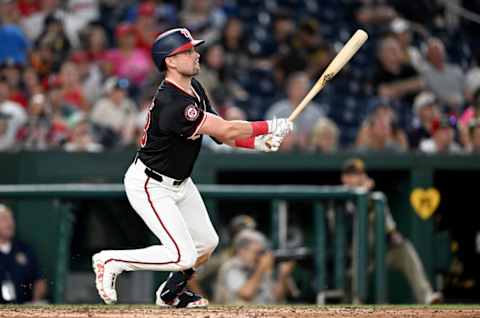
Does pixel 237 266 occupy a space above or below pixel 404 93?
below

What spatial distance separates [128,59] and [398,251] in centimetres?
361

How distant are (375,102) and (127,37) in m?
2.61

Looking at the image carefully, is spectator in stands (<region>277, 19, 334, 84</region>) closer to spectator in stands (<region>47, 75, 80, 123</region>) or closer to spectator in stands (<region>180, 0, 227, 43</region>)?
spectator in stands (<region>180, 0, 227, 43</region>)

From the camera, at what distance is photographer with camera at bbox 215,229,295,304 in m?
9.48

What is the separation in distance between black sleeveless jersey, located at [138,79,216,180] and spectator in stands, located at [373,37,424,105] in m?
5.78

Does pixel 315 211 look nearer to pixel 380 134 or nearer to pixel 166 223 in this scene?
pixel 380 134

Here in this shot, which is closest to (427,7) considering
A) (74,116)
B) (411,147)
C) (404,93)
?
(404,93)

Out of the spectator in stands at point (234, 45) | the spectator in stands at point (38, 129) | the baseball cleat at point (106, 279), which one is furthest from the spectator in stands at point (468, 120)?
the baseball cleat at point (106, 279)

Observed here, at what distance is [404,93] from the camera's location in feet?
40.9

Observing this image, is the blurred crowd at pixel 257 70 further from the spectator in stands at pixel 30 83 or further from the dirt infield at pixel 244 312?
the dirt infield at pixel 244 312

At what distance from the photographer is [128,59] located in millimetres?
12117

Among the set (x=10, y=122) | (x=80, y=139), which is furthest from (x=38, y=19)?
(x=80, y=139)

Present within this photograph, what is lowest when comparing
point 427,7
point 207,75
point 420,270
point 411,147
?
point 420,270

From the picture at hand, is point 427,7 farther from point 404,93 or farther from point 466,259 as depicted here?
point 466,259
